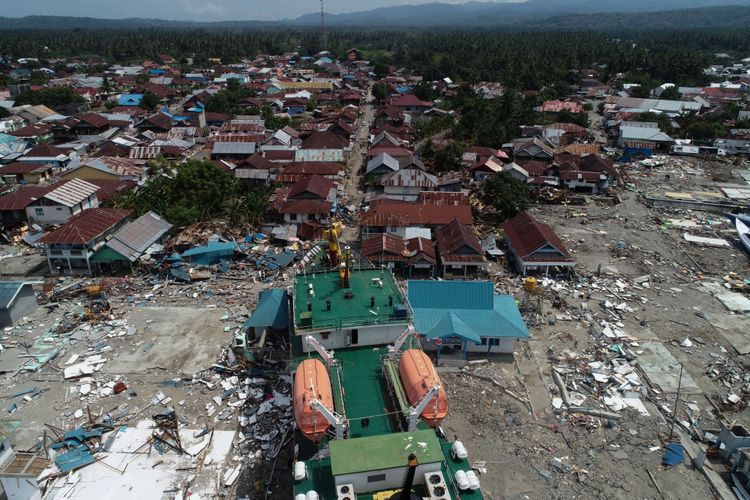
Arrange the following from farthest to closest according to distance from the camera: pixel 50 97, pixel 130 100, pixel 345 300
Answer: pixel 130 100 < pixel 50 97 < pixel 345 300

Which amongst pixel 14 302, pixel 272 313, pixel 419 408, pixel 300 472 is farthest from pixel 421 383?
pixel 14 302

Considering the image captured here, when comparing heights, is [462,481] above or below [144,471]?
above

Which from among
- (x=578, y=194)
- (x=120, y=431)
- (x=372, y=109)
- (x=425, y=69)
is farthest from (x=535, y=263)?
(x=425, y=69)

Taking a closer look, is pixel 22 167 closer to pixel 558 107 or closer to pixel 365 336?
pixel 365 336

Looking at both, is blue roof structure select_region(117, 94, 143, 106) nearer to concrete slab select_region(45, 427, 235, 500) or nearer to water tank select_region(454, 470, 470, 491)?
concrete slab select_region(45, 427, 235, 500)

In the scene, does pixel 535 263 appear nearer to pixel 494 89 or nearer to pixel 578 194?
pixel 578 194

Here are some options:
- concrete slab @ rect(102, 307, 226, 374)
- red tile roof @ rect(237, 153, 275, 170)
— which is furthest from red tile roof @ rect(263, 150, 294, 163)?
concrete slab @ rect(102, 307, 226, 374)

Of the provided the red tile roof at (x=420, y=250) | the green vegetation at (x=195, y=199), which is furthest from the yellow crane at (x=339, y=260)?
the green vegetation at (x=195, y=199)
